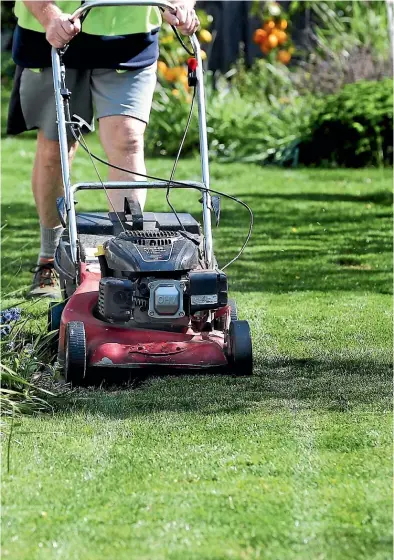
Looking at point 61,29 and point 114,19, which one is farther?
point 114,19

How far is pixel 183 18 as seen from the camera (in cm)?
428

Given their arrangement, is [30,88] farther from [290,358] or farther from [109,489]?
[109,489]

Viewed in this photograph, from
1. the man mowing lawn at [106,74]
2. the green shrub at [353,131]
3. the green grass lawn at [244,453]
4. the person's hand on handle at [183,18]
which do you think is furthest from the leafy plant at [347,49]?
the person's hand on handle at [183,18]

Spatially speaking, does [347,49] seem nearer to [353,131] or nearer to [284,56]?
[284,56]

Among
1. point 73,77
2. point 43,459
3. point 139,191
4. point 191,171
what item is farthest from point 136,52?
point 191,171

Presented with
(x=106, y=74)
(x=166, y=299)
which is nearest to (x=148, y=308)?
(x=166, y=299)

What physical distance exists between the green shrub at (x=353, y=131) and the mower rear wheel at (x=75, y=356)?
19.3 ft

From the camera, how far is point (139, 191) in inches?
183

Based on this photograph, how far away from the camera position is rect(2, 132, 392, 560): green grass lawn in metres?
2.46

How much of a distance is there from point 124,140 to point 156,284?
1.06m

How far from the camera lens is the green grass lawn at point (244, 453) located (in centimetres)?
246

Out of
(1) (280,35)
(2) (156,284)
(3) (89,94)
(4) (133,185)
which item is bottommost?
(2) (156,284)

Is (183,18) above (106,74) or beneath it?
Answer: above

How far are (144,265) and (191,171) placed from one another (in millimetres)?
5324
